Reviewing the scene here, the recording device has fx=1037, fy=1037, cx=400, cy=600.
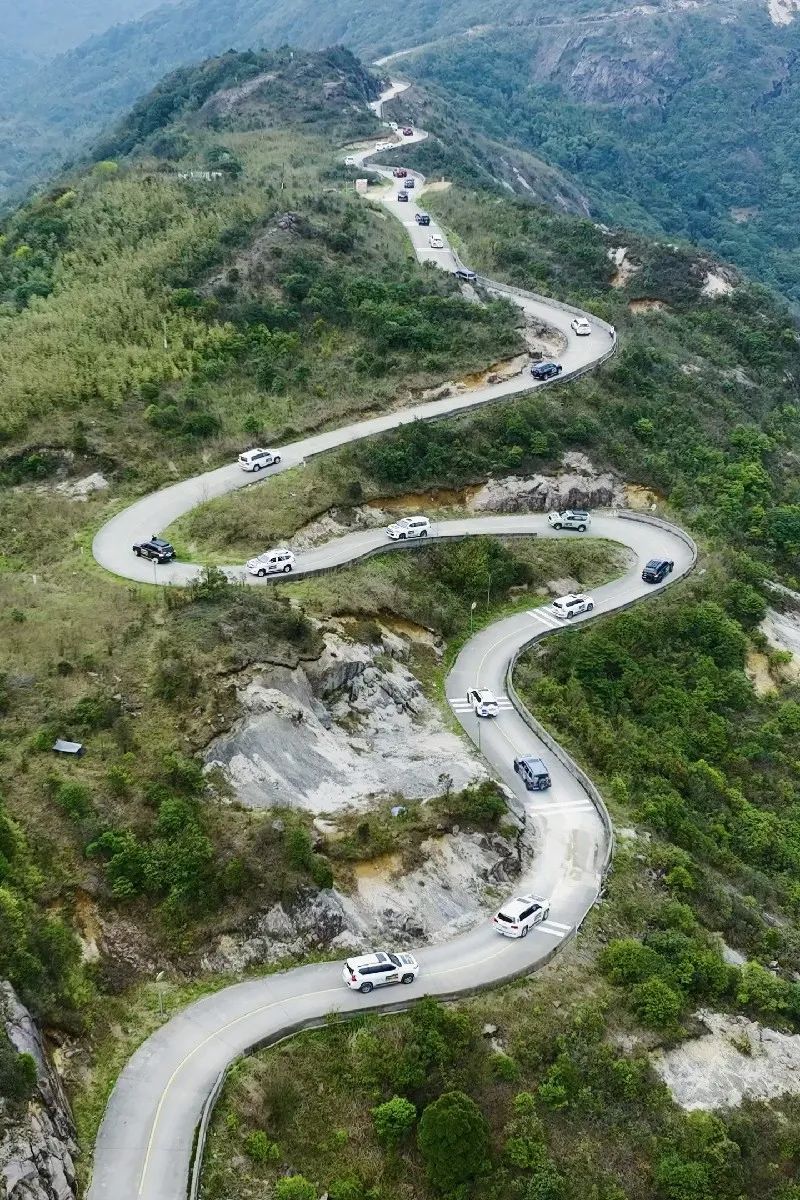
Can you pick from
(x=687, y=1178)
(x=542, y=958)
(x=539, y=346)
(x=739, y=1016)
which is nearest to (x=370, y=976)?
(x=542, y=958)

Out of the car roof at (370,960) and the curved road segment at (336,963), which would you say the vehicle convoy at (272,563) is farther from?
the car roof at (370,960)

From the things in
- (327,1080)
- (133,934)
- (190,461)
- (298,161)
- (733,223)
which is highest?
(298,161)

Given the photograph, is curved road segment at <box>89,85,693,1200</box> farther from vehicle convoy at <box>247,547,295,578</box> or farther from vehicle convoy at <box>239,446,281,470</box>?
vehicle convoy at <box>239,446,281,470</box>

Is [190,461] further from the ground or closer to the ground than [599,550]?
further from the ground

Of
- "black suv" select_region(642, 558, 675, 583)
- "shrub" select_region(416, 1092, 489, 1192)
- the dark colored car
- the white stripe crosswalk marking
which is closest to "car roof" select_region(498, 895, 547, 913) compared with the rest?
the white stripe crosswalk marking

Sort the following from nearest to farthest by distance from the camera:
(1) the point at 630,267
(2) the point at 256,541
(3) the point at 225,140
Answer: (2) the point at 256,541 < (1) the point at 630,267 < (3) the point at 225,140

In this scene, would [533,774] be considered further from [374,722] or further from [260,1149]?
[260,1149]

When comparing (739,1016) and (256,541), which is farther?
(256,541)

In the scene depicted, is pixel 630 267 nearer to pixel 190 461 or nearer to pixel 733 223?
pixel 190 461

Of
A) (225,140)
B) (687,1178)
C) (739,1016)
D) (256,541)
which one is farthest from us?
(225,140)

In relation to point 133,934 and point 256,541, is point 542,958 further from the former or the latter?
point 256,541
